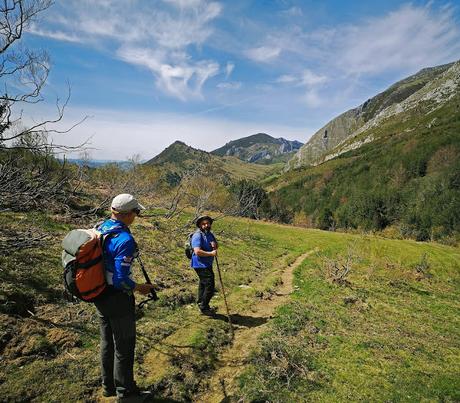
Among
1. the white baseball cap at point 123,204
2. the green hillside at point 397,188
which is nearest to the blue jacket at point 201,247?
the white baseball cap at point 123,204

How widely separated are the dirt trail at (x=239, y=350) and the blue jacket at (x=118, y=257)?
275 cm

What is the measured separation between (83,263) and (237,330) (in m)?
5.59

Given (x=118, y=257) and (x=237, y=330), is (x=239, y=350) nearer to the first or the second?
(x=237, y=330)

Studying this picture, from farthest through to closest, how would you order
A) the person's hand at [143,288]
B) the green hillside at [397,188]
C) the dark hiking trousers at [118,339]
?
the green hillside at [397,188] < the person's hand at [143,288] < the dark hiking trousers at [118,339]

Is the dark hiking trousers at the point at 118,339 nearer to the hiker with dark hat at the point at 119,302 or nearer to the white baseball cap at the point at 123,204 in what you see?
the hiker with dark hat at the point at 119,302

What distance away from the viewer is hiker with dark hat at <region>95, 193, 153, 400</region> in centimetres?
455

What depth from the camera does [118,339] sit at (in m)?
4.81

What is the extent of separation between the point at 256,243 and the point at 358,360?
18.3 m

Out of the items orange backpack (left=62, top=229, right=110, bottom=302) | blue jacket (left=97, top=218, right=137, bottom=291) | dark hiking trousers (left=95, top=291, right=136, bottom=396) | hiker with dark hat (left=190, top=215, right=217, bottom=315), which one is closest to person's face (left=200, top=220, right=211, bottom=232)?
hiker with dark hat (left=190, top=215, right=217, bottom=315)

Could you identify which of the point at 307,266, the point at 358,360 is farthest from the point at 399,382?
the point at 307,266

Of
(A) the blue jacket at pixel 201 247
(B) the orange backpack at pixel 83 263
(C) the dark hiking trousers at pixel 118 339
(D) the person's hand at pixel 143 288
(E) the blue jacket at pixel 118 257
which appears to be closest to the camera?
(B) the orange backpack at pixel 83 263

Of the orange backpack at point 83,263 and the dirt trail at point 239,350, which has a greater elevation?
the orange backpack at point 83,263

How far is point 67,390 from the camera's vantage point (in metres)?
5.29

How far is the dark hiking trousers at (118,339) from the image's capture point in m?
4.73
